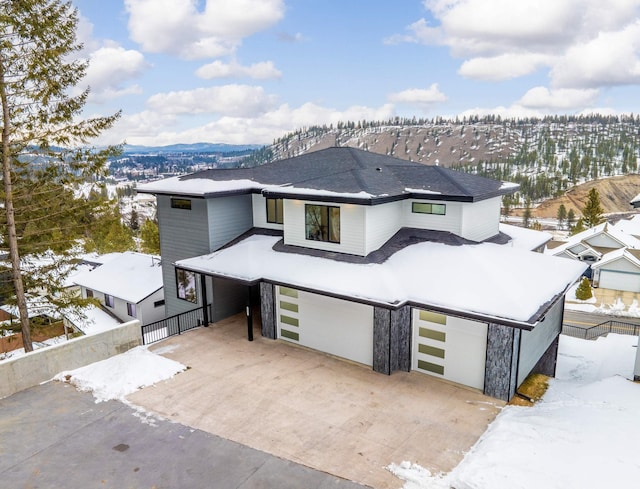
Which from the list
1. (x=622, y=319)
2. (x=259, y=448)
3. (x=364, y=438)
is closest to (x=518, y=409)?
(x=364, y=438)

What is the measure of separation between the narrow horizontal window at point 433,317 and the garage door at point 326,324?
1508 mm

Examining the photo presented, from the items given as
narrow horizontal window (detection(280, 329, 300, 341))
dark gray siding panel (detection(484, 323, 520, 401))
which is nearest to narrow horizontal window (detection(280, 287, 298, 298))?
narrow horizontal window (detection(280, 329, 300, 341))

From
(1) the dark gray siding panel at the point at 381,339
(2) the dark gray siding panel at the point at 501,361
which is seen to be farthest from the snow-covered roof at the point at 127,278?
(2) the dark gray siding panel at the point at 501,361

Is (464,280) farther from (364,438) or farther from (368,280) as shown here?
(364,438)

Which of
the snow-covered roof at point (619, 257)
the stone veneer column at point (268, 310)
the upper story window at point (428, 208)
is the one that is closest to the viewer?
the stone veneer column at point (268, 310)

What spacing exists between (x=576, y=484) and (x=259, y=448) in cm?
594

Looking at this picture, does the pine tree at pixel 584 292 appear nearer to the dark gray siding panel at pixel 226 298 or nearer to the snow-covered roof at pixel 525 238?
the snow-covered roof at pixel 525 238

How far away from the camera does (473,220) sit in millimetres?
15711

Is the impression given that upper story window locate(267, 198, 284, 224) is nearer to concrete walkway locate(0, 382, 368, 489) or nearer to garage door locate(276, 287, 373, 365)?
garage door locate(276, 287, 373, 365)

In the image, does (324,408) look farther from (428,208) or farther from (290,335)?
(428,208)

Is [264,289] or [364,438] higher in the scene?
[264,289]

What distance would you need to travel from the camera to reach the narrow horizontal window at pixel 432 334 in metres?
12.2

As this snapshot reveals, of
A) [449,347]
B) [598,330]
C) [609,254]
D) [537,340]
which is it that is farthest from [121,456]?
[609,254]

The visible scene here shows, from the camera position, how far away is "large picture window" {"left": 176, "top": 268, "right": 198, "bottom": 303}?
59.1 feet
